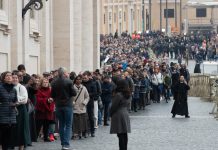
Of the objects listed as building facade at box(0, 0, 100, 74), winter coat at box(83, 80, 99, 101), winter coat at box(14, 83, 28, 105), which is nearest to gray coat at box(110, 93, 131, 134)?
winter coat at box(14, 83, 28, 105)

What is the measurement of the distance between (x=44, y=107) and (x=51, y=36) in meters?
12.9

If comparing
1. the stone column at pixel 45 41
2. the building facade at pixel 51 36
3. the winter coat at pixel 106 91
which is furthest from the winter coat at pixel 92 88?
the stone column at pixel 45 41

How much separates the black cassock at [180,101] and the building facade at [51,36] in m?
4.40

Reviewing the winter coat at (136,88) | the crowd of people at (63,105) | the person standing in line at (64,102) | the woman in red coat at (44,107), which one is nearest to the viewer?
the crowd of people at (63,105)

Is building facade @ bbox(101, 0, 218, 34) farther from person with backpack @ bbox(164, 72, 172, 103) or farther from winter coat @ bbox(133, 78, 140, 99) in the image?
winter coat @ bbox(133, 78, 140, 99)

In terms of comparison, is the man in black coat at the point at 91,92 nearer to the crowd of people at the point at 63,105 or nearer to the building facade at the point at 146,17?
the crowd of people at the point at 63,105

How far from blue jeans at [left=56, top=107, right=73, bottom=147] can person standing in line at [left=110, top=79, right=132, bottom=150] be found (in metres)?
2.53

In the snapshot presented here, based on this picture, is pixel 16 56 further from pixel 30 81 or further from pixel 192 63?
pixel 192 63

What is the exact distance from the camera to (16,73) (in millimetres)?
24969

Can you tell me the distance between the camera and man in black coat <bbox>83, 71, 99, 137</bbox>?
29.9 metres

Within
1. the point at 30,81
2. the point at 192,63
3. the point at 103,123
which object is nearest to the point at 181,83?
the point at 103,123

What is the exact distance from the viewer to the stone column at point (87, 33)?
4684 centimetres

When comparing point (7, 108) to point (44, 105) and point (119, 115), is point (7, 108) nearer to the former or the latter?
point (119, 115)

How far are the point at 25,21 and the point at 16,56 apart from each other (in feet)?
6.85
